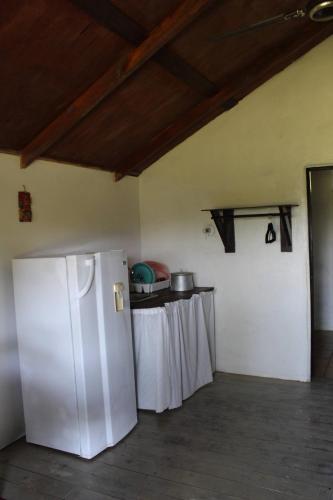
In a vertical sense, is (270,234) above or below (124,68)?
below

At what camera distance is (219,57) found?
2842 millimetres

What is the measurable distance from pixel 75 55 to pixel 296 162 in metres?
2.06

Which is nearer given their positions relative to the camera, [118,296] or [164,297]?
[118,296]

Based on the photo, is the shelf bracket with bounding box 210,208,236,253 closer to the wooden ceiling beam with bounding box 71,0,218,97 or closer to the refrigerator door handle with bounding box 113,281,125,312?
the wooden ceiling beam with bounding box 71,0,218,97

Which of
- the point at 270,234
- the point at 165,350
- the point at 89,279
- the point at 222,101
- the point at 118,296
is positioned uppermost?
the point at 222,101

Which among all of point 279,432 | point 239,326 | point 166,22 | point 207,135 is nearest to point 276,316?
point 239,326

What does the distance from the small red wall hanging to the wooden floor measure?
60.6 inches

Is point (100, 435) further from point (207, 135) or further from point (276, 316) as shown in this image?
point (207, 135)

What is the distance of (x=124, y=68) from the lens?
2.37 m

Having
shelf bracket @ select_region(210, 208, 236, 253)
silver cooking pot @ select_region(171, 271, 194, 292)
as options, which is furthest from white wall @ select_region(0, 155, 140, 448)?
shelf bracket @ select_region(210, 208, 236, 253)

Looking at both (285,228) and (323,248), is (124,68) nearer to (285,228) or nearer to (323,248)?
(285,228)

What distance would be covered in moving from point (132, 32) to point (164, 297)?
196 cm

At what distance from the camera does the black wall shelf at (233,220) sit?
11.1 ft

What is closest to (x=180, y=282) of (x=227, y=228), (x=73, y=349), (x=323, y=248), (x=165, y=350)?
(x=227, y=228)
